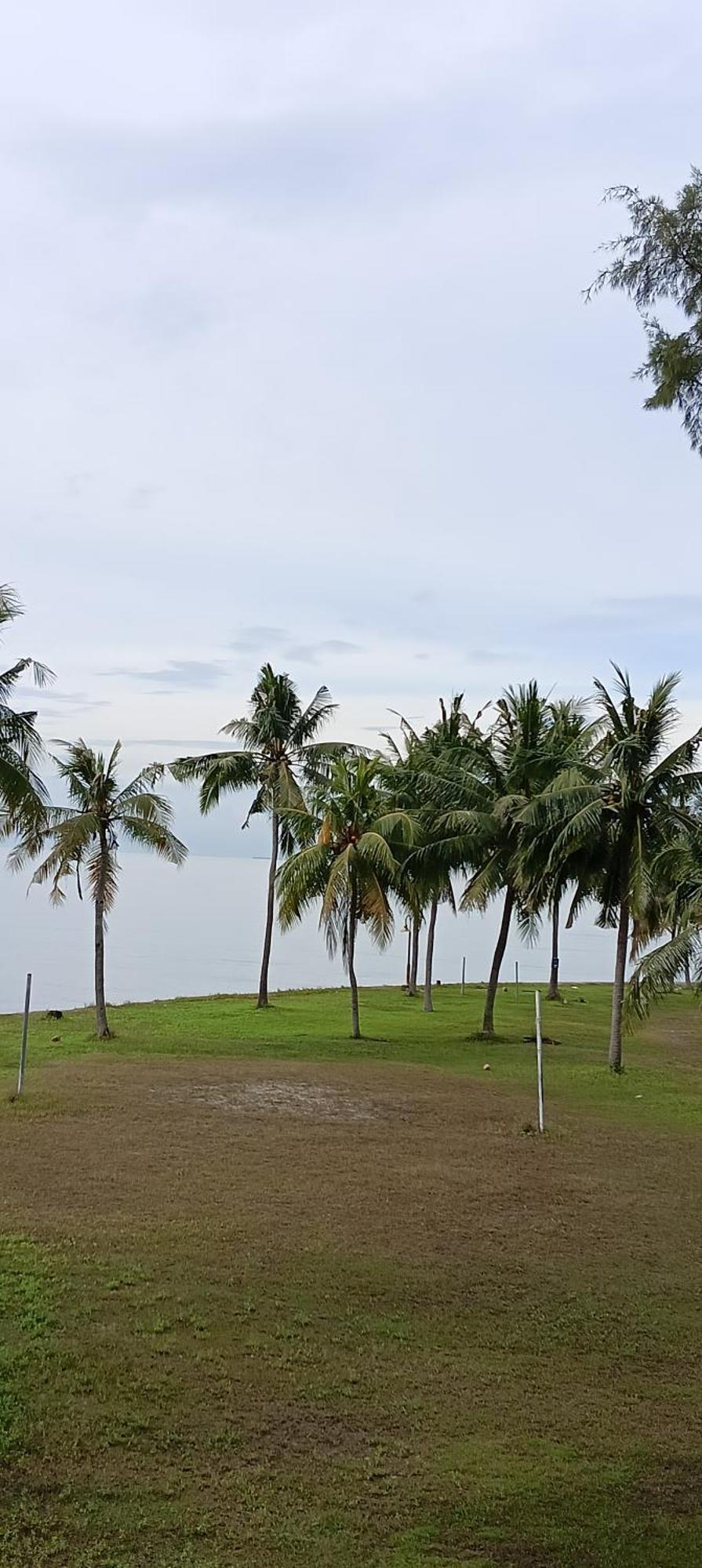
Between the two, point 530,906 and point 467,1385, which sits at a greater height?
point 530,906

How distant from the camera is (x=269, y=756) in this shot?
28016mm

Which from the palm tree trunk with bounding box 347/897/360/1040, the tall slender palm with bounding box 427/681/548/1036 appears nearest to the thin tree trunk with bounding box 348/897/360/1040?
the palm tree trunk with bounding box 347/897/360/1040

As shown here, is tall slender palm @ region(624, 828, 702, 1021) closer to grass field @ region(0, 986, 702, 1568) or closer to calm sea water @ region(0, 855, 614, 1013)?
grass field @ region(0, 986, 702, 1568)

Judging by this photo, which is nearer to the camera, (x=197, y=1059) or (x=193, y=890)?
(x=197, y=1059)

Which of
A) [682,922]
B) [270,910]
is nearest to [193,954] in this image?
[270,910]

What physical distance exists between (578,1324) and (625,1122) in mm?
7591

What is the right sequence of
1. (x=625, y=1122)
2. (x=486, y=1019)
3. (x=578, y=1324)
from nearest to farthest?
(x=578, y=1324) → (x=625, y=1122) → (x=486, y=1019)

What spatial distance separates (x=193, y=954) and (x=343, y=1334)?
153 feet

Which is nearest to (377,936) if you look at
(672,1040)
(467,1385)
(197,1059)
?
(197,1059)

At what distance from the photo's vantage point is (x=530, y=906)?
22156 mm

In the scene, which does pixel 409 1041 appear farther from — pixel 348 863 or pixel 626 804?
pixel 626 804

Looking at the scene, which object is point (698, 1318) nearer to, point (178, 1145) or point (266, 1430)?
point (266, 1430)

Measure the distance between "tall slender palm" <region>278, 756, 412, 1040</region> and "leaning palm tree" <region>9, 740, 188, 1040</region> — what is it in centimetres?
292

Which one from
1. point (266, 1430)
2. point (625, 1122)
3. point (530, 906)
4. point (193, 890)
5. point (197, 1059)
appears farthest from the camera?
point (193, 890)
